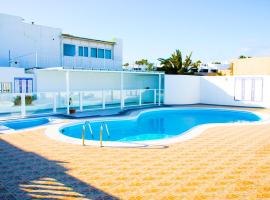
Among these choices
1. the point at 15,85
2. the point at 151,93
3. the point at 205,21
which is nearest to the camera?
the point at 15,85

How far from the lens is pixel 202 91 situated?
23.8 m

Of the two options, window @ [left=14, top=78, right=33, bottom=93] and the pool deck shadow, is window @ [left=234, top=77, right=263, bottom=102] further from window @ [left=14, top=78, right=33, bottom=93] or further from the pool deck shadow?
the pool deck shadow

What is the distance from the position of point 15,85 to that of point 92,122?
6.33 metres

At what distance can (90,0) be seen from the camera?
19062mm

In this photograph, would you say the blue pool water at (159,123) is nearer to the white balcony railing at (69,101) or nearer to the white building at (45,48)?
the white balcony railing at (69,101)

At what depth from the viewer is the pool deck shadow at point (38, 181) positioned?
15.7 feet

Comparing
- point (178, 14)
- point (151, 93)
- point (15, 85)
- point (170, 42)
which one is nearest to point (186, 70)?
point (170, 42)

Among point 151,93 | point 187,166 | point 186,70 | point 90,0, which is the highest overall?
point 90,0

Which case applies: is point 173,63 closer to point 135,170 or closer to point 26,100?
point 26,100

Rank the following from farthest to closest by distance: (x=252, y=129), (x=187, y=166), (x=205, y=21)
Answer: (x=205, y=21) < (x=252, y=129) < (x=187, y=166)

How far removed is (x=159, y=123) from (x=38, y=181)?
10.8m

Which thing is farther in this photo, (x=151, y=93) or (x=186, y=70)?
(x=186, y=70)

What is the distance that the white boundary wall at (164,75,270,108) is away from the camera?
22.1m

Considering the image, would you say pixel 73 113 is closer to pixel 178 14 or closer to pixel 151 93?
pixel 151 93
